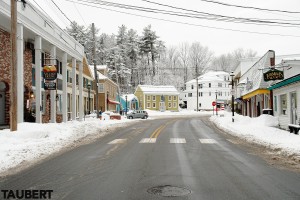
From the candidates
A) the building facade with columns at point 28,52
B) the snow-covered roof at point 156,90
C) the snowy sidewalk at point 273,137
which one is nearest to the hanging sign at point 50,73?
the building facade with columns at point 28,52

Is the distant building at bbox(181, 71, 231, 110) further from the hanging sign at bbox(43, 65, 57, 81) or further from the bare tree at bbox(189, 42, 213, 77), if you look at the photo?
the hanging sign at bbox(43, 65, 57, 81)

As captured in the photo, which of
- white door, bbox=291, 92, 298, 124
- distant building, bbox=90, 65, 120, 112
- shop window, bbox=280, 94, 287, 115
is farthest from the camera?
distant building, bbox=90, 65, 120, 112

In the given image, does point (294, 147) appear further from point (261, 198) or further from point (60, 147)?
point (60, 147)

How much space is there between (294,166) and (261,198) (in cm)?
462

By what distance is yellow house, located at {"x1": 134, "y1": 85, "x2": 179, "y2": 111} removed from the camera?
3479 inches

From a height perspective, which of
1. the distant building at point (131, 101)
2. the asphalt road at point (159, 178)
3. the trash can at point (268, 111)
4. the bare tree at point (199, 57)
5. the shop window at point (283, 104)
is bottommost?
the asphalt road at point (159, 178)

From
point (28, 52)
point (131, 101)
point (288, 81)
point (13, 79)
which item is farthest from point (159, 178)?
point (131, 101)

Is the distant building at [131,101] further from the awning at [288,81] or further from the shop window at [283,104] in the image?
the awning at [288,81]

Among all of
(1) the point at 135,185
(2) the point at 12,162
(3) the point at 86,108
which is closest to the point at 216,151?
(1) the point at 135,185

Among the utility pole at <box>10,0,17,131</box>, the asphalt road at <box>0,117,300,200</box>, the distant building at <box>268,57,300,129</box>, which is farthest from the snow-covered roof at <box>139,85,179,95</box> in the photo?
the asphalt road at <box>0,117,300,200</box>

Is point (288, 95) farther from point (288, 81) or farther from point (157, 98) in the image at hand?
point (157, 98)

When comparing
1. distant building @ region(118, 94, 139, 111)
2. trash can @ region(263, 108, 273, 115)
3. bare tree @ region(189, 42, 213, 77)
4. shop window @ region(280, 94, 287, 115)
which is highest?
bare tree @ region(189, 42, 213, 77)

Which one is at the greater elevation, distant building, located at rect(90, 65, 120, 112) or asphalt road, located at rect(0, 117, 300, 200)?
distant building, located at rect(90, 65, 120, 112)

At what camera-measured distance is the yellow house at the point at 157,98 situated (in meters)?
88.4
